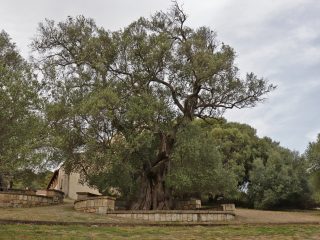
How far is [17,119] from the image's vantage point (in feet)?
46.2

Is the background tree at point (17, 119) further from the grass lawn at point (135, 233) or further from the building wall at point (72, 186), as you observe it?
the building wall at point (72, 186)

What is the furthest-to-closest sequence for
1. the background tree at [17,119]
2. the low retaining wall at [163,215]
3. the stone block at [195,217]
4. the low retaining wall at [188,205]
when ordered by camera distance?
the low retaining wall at [188,205], the stone block at [195,217], the low retaining wall at [163,215], the background tree at [17,119]

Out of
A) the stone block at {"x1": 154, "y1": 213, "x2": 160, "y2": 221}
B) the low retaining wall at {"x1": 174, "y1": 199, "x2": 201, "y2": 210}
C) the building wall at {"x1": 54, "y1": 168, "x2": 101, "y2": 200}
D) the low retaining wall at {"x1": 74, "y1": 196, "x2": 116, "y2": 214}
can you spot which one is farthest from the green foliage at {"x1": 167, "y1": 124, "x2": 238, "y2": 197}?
the building wall at {"x1": 54, "y1": 168, "x2": 101, "y2": 200}

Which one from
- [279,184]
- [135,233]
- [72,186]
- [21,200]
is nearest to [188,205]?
[21,200]

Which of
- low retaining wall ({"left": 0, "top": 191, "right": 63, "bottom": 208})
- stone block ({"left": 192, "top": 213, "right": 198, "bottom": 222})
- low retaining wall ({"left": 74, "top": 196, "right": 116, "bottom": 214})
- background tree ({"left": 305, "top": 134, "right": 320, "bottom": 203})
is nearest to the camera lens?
stone block ({"left": 192, "top": 213, "right": 198, "bottom": 222})

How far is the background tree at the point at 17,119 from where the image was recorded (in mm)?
13695

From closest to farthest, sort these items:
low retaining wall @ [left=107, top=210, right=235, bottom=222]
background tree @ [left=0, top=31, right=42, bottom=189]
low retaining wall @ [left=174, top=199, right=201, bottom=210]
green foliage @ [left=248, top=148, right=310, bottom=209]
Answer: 1. background tree @ [left=0, top=31, right=42, bottom=189]
2. low retaining wall @ [left=107, top=210, right=235, bottom=222]
3. low retaining wall @ [left=174, top=199, right=201, bottom=210]
4. green foliage @ [left=248, top=148, right=310, bottom=209]

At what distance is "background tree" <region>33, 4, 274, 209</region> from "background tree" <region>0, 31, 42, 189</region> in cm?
655

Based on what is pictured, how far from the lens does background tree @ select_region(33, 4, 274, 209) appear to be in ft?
73.0

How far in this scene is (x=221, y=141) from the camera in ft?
153

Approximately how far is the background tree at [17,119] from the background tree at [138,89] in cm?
655

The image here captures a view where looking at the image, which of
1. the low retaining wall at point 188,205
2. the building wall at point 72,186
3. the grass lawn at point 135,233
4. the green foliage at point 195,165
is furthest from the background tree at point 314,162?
the building wall at point 72,186

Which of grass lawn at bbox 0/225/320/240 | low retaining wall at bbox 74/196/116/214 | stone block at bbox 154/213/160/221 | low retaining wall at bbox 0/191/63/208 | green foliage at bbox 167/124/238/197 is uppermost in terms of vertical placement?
green foliage at bbox 167/124/238/197

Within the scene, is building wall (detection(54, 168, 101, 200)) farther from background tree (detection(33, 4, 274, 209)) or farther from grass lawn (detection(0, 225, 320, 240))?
grass lawn (detection(0, 225, 320, 240))
